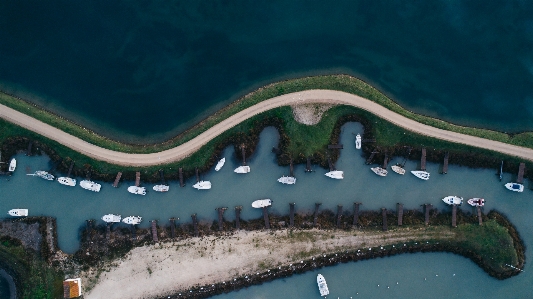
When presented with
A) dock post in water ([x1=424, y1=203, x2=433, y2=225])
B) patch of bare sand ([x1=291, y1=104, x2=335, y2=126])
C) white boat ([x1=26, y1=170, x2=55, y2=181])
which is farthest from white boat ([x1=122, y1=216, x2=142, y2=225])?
dock post in water ([x1=424, y1=203, x2=433, y2=225])

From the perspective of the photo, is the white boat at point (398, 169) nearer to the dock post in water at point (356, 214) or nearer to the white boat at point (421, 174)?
the white boat at point (421, 174)

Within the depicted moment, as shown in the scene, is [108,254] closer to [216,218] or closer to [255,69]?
[216,218]

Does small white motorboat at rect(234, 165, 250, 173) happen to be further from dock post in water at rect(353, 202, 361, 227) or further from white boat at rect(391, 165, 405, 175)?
white boat at rect(391, 165, 405, 175)

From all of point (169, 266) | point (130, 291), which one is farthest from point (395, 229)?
point (130, 291)

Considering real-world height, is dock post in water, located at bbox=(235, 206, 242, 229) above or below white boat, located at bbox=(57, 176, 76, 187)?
below

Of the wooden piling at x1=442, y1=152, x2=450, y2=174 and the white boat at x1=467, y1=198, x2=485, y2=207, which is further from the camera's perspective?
the wooden piling at x1=442, y1=152, x2=450, y2=174

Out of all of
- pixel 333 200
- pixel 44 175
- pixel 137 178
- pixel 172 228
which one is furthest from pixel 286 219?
pixel 44 175
